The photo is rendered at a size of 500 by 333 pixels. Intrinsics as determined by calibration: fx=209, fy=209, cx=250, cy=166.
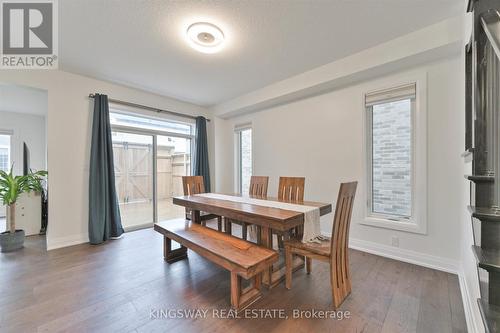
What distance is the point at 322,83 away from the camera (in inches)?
117

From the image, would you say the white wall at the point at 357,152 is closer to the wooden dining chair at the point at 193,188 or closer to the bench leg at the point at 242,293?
the wooden dining chair at the point at 193,188

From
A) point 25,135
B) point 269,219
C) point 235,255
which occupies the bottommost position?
point 235,255

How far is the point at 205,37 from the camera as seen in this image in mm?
2234

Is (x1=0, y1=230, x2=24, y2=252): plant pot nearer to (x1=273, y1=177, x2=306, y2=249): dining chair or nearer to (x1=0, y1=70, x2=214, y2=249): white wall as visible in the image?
(x1=0, y1=70, x2=214, y2=249): white wall

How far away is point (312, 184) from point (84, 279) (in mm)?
3100

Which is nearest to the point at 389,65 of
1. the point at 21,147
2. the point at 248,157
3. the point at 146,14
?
the point at 146,14

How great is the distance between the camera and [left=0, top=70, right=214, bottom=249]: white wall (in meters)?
2.98

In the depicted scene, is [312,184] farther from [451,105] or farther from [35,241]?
[35,241]

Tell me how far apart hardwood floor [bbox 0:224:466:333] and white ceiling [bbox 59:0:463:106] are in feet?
8.46

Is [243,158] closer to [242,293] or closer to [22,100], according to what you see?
[242,293]

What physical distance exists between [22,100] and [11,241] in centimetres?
286

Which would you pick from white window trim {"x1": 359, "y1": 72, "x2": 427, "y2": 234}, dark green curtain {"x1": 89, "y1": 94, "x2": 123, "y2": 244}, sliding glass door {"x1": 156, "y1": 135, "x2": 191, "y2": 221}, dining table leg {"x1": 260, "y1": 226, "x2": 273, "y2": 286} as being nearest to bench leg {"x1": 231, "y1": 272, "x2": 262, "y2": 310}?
dining table leg {"x1": 260, "y1": 226, "x2": 273, "y2": 286}

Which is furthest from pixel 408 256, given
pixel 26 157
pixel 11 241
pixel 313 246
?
pixel 26 157

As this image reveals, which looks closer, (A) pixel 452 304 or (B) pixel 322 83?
(A) pixel 452 304
